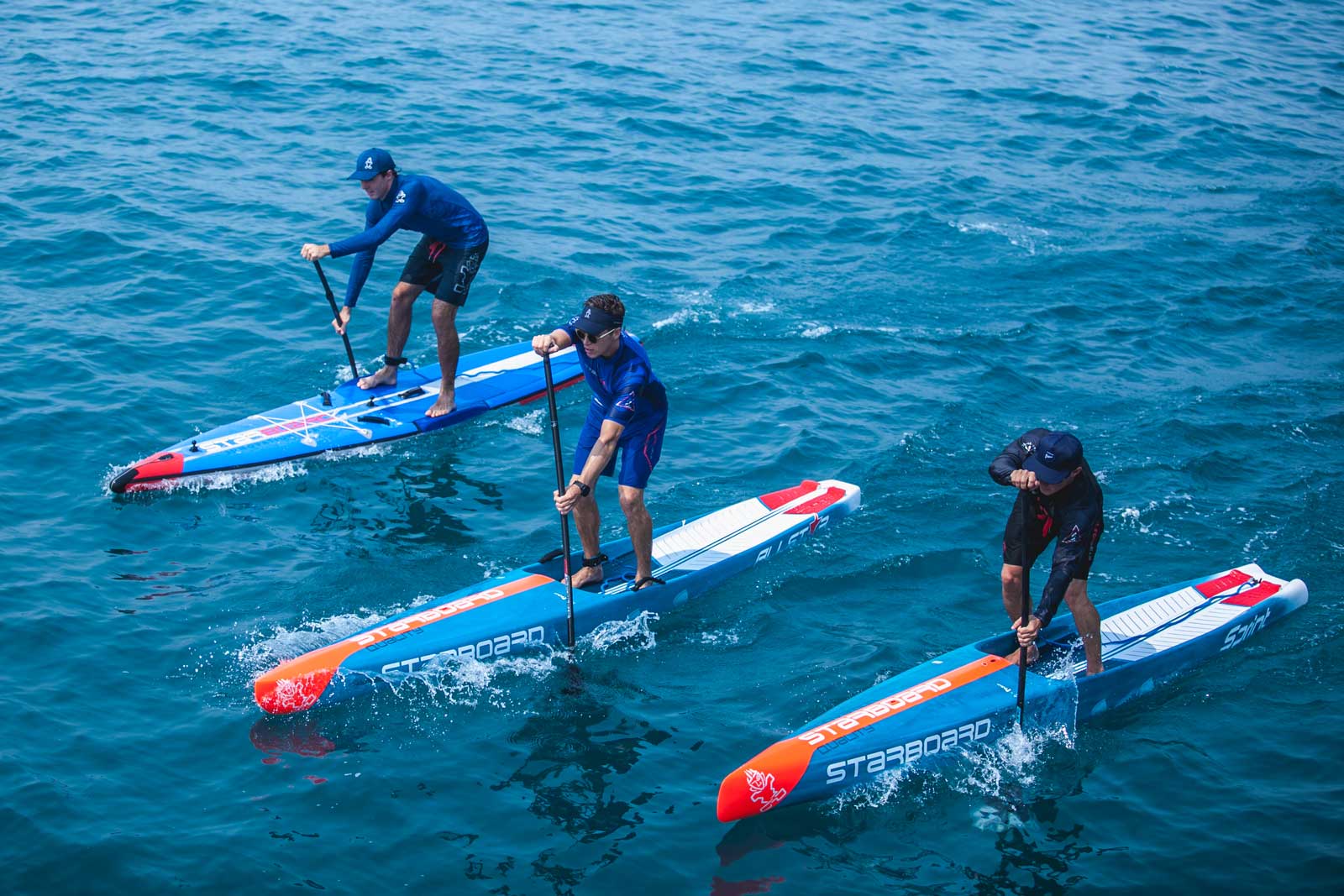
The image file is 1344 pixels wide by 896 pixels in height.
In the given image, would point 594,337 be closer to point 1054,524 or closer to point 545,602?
point 545,602

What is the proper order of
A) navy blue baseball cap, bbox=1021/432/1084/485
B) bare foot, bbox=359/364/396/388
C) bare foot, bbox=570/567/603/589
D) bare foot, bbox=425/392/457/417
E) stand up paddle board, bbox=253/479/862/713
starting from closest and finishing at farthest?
navy blue baseball cap, bbox=1021/432/1084/485 < stand up paddle board, bbox=253/479/862/713 < bare foot, bbox=570/567/603/589 < bare foot, bbox=425/392/457/417 < bare foot, bbox=359/364/396/388

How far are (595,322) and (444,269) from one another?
155 inches

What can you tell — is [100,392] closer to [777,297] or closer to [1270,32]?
[777,297]

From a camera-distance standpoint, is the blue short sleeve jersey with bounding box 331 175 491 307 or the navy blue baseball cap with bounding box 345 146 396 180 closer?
the navy blue baseball cap with bounding box 345 146 396 180

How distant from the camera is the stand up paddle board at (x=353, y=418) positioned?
10.9 meters

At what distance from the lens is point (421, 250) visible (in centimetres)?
1216

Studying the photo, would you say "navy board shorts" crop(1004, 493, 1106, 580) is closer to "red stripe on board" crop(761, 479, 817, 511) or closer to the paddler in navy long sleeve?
"red stripe on board" crop(761, 479, 817, 511)

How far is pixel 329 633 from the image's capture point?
356 inches

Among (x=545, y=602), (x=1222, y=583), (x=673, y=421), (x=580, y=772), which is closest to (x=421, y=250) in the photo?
(x=673, y=421)

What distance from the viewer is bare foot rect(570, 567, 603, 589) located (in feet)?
30.9

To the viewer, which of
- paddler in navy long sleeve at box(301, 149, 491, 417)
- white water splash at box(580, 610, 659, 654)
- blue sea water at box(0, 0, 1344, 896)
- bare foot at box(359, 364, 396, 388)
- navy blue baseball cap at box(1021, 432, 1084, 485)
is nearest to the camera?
blue sea water at box(0, 0, 1344, 896)

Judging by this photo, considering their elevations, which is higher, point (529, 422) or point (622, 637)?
→ point (529, 422)

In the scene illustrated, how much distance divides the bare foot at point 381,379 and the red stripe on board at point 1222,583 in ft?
25.0

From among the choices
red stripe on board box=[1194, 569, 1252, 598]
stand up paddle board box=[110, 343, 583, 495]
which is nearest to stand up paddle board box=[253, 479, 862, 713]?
red stripe on board box=[1194, 569, 1252, 598]
